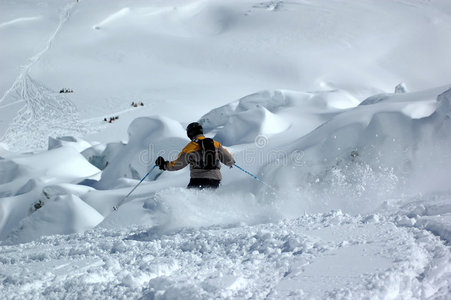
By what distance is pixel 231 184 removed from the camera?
21.9ft

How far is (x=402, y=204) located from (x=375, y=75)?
3435 centimetres

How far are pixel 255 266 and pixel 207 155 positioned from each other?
267 cm

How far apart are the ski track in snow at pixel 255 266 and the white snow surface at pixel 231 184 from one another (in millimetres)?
14

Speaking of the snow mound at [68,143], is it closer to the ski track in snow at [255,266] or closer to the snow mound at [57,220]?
the snow mound at [57,220]

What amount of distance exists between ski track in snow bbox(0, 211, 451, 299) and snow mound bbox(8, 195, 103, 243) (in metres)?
3.98

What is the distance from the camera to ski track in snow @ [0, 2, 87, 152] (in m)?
23.1

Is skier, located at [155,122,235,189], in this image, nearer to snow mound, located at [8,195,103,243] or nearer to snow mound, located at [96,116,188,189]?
snow mound, located at [8,195,103,243]

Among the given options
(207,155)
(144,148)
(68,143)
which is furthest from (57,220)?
(68,143)

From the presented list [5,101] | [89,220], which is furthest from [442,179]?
A: [5,101]

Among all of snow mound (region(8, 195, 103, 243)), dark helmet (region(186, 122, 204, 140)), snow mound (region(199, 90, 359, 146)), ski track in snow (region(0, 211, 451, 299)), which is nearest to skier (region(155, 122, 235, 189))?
dark helmet (region(186, 122, 204, 140))

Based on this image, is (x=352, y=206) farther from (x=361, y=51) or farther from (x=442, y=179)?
(x=361, y=51)

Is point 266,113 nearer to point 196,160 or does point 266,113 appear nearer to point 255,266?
point 196,160

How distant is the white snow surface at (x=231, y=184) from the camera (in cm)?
277

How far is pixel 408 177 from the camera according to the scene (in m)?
5.94
